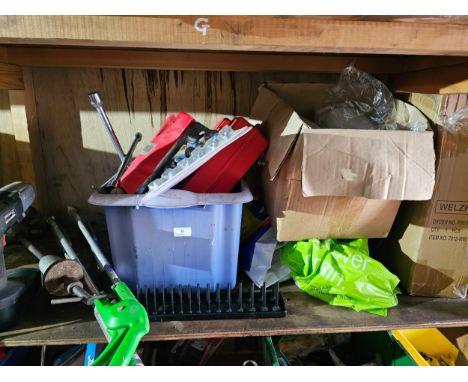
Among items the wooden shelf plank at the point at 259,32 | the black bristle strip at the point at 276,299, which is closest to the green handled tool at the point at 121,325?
the black bristle strip at the point at 276,299

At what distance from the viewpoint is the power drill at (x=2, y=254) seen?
65 centimetres

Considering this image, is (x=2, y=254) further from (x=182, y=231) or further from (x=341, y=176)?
(x=341, y=176)

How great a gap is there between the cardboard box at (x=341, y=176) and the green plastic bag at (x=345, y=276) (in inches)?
1.6

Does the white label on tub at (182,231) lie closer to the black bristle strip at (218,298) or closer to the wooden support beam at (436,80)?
the black bristle strip at (218,298)

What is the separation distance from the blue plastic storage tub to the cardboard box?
11cm

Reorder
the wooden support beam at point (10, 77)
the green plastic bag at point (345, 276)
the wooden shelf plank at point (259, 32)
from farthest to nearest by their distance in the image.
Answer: the wooden support beam at point (10, 77)
the green plastic bag at point (345, 276)
the wooden shelf plank at point (259, 32)

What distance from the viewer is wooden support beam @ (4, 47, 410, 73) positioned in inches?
35.6

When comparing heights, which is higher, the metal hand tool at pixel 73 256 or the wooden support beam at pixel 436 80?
the wooden support beam at pixel 436 80

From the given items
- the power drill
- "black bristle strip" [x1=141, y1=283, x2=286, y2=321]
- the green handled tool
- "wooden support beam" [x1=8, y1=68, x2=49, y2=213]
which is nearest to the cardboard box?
"black bristle strip" [x1=141, y1=283, x2=286, y2=321]

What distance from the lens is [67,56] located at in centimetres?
91

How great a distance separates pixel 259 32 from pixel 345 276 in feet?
1.82
